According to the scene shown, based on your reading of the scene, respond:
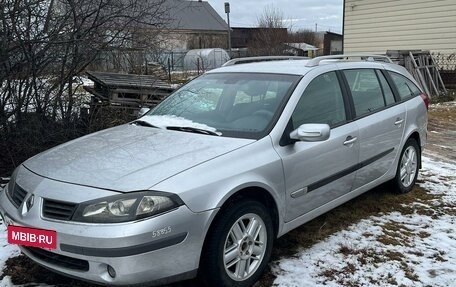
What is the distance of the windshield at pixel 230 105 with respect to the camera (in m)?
3.64

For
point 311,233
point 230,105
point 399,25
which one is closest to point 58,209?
point 230,105

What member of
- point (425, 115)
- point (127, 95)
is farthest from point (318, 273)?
point (127, 95)

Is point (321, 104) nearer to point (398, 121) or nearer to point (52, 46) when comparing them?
point (398, 121)

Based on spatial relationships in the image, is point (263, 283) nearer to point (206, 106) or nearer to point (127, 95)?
point (206, 106)

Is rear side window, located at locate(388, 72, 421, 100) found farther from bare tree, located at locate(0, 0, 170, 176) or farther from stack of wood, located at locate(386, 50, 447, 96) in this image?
stack of wood, located at locate(386, 50, 447, 96)

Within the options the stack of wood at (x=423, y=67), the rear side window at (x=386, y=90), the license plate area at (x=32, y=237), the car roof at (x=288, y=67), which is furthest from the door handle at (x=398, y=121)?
the stack of wood at (x=423, y=67)

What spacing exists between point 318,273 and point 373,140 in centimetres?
159

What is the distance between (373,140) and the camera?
447 cm

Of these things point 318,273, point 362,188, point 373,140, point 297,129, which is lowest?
point 318,273

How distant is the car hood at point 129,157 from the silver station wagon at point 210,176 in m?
0.01

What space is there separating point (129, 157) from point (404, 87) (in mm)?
3518

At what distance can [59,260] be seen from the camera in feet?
9.30

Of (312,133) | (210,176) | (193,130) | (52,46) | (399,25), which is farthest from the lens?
(399,25)

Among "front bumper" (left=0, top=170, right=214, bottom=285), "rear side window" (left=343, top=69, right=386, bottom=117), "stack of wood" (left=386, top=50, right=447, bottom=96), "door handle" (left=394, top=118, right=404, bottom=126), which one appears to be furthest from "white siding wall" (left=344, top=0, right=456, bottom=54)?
"front bumper" (left=0, top=170, right=214, bottom=285)
